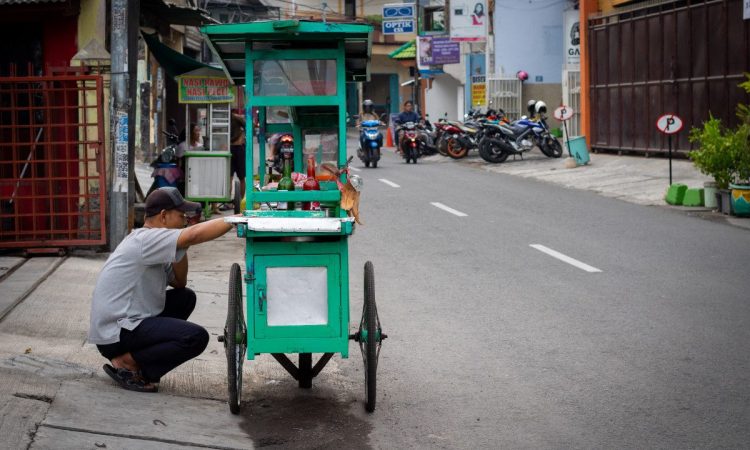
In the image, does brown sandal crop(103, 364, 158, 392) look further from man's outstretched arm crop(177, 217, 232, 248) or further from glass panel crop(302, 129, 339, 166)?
glass panel crop(302, 129, 339, 166)

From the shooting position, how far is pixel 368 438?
5.95m

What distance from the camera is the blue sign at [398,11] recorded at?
4950cm

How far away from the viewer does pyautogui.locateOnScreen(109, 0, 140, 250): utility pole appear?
12.0 metres

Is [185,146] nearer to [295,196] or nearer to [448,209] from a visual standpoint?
[448,209]

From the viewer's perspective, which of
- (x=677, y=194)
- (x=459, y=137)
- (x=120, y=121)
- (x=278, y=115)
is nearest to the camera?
(x=278, y=115)

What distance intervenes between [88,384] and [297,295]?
1.49 meters

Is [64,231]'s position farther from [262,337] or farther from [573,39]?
[573,39]

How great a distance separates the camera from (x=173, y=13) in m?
15.7

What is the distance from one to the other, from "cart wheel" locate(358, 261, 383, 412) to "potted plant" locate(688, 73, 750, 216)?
11.4 meters

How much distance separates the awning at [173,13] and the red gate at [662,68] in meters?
12.5

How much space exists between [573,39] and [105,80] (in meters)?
26.3

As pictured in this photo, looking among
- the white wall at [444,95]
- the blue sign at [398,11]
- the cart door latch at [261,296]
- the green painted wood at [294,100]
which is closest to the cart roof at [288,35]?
the green painted wood at [294,100]

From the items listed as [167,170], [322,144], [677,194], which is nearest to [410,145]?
[677,194]

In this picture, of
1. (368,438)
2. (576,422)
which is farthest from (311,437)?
(576,422)
